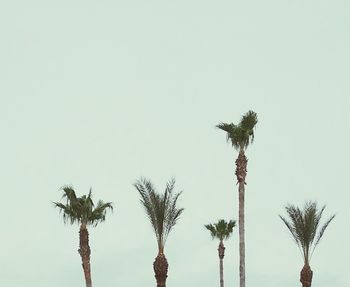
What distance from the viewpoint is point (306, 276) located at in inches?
2195

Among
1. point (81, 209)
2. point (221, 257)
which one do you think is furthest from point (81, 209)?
point (221, 257)

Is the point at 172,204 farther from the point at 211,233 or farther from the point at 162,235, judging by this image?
the point at 211,233

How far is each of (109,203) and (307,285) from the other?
48.8 feet

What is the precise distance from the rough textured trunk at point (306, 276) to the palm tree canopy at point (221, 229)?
96.0ft

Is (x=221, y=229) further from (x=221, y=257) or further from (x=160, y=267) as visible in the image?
(x=160, y=267)

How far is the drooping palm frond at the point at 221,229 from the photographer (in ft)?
280

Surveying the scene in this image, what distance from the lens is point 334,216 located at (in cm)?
5566

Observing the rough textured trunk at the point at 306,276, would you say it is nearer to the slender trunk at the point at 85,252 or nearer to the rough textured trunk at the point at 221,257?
the slender trunk at the point at 85,252

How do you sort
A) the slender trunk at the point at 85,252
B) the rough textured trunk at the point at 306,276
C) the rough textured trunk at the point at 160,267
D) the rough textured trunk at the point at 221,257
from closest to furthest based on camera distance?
the slender trunk at the point at 85,252
the rough textured trunk at the point at 160,267
the rough textured trunk at the point at 306,276
the rough textured trunk at the point at 221,257

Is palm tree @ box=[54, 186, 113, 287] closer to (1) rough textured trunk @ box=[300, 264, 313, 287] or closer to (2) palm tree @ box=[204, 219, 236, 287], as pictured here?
(1) rough textured trunk @ box=[300, 264, 313, 287]

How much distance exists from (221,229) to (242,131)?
104ft

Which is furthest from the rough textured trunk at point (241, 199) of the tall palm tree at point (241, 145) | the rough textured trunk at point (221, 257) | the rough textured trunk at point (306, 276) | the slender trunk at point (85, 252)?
the rough textured trunk at point (221, 257)

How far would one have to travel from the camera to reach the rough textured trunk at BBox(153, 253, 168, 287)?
53.7 meters

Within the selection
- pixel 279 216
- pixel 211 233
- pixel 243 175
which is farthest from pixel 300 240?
pixel 211 233
